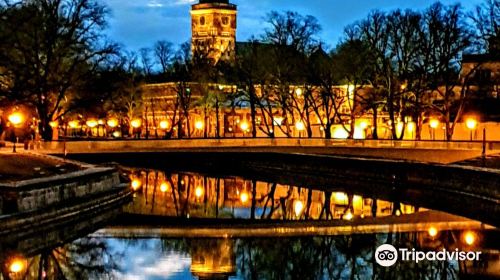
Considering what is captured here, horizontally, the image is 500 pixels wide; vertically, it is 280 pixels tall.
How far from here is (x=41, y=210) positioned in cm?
3634

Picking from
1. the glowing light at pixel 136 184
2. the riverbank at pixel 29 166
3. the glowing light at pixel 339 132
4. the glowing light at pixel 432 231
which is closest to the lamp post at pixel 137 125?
the glowing light at pixel 339 132

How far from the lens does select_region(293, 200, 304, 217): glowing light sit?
43531mm

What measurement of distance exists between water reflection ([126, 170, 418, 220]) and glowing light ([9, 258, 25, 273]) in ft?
46.8

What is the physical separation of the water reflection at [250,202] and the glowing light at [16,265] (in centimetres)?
1428

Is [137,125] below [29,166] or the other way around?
the other way around

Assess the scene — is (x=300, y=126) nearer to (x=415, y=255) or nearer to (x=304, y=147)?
(x=304, y=147)

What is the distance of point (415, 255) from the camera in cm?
2914

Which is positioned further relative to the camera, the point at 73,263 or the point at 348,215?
the point at 348,215

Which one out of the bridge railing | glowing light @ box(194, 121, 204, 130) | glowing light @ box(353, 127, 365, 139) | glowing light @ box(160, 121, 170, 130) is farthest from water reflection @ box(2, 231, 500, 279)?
glowing light @ box(160, 121, 170, 130)

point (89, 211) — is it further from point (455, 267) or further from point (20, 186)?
point (455, 267)

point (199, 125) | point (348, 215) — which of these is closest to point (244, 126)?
point (199, 125)

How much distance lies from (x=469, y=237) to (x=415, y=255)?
17.7 ft

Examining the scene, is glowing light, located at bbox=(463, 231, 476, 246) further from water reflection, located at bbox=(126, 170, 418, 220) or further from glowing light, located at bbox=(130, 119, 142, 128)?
glowing light, located at bbox=(130, 119, 142, 128)

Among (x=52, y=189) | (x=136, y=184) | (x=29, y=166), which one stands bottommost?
(x=136, y=184)
